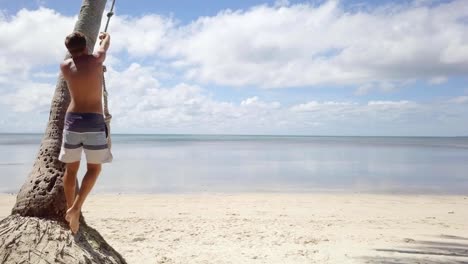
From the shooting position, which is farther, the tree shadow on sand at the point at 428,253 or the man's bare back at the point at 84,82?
the tree shadow on sand at the point at 428,253

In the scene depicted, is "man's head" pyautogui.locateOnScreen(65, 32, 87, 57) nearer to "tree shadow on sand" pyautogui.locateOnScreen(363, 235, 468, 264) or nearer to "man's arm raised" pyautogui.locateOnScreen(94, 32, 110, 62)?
"man's arm raised" pyautogui.locateOnScreen(94, 32, 110, 62)

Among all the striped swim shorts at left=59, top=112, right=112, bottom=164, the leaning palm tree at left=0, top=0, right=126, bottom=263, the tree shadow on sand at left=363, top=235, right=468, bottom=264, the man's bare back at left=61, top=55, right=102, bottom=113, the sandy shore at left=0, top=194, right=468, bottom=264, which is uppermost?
the man's bare back at left=61, top=55, right=102, bottom=113

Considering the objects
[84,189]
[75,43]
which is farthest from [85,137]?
[75,43]


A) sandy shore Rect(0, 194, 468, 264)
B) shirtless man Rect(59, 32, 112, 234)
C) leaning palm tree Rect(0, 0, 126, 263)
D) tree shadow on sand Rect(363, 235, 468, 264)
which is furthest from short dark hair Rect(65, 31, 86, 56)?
tree shadow on sand Rect(363, 235, 468, 264)

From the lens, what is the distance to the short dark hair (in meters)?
3.41

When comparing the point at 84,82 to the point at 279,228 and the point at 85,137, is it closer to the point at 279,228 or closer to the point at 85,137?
the point at 85,137

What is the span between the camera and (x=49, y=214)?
427cm

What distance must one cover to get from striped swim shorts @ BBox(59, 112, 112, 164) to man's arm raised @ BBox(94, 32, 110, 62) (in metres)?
0.47

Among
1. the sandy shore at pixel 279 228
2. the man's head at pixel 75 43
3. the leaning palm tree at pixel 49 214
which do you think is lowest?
the sandy shore at pixel 279 228

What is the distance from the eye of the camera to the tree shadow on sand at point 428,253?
7.74 m

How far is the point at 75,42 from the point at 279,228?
794 centimetres

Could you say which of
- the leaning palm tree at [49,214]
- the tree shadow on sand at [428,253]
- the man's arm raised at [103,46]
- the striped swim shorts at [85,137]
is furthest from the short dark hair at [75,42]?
the tree shadow on sand at [428,253]

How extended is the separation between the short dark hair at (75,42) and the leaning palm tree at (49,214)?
4.00 feet

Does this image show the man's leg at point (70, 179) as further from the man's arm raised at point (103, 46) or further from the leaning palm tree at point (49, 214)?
the man's arm raised at point (103, 46)
